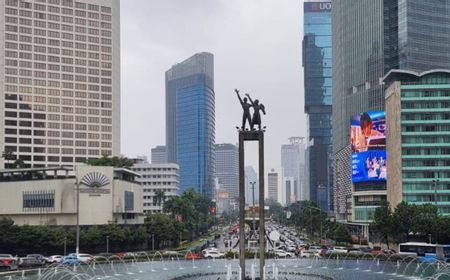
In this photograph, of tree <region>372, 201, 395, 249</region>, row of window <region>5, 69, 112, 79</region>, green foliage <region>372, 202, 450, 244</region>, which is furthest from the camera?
row of window <region>5, 69, 112, 79</region>

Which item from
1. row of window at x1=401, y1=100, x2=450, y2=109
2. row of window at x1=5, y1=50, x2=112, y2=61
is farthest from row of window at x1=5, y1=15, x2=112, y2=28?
row of window at x1=401, y1=100, x2=450, y2=109

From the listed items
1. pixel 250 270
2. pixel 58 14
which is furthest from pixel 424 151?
pixel 58 14

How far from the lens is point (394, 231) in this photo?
104438mm

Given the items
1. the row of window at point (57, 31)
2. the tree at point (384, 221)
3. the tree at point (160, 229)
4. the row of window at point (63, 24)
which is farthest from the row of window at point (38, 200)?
the row of window at point (63, 24)

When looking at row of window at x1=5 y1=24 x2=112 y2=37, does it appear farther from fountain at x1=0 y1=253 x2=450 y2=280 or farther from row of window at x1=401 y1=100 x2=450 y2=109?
fountain at x1=0 y1=253 x2=450 y2=280

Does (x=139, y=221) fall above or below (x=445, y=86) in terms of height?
below

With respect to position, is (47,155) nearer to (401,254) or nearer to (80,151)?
(80,151)

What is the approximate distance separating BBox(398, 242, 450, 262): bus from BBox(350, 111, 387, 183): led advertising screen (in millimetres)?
54272

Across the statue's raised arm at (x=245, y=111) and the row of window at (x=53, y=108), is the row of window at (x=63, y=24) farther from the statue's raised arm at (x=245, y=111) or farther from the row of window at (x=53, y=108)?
the statue's raised arm at (x=245, y=111)

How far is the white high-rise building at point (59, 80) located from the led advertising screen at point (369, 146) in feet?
248

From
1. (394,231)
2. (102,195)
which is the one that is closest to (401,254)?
(394,231)

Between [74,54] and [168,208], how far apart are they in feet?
181

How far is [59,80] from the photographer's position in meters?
184

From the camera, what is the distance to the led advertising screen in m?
142
